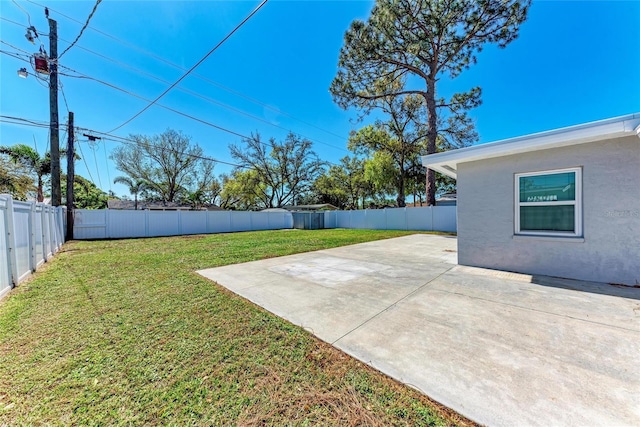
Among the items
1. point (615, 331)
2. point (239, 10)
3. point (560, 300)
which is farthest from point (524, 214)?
point (239, 10)

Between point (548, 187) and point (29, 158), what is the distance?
26645 mm

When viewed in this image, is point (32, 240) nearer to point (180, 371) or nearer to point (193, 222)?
point (180, 371)

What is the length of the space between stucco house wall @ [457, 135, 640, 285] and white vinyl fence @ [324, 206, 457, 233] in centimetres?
1046

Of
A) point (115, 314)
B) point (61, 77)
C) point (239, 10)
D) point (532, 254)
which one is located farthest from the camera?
point (61, 77)

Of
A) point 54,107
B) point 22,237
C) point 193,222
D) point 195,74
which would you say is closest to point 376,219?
point 193,222

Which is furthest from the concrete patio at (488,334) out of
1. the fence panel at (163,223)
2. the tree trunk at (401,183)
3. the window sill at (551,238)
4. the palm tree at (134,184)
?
the palm tree at (134,184)

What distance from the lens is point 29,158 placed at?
1589 cm

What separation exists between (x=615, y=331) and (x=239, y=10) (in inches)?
318

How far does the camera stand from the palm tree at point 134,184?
24594 millimetres

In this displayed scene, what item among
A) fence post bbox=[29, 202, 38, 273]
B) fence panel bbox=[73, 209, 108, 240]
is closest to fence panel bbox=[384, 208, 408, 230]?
fence post bbox=[29, 202, 38, 273]

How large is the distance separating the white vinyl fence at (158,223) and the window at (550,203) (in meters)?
16.9

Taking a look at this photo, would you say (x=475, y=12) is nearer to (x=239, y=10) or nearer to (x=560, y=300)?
(x=239, y=10)

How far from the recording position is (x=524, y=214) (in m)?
4.65

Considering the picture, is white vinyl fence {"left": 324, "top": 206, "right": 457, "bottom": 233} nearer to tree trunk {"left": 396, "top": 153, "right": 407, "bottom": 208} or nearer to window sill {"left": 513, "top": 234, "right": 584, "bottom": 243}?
tree trunk {"left": 396, "top": 153, "right": 407, "bottom": 208}
